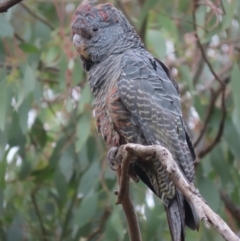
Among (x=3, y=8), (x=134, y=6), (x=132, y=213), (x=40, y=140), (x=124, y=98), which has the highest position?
(x=3, y=8)

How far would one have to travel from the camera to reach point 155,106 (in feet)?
9.54

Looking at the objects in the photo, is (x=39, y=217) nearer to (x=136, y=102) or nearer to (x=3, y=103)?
(x=3, y=103)

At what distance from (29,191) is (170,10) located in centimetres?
150

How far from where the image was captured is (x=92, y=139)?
4.06m

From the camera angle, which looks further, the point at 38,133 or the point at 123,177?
the point at 38,133

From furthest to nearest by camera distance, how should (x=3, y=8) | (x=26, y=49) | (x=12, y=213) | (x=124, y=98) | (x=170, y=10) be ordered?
(x=170, y=10), (x=12, y=213), (x=26, y=49), (x=124, y=98), (x=3, y=8)

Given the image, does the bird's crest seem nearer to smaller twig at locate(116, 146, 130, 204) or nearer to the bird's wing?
the bird's wing

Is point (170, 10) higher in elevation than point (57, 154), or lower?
higher

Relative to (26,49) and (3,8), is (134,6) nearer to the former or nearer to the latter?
(26,49)

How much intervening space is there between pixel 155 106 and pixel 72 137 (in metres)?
1.27

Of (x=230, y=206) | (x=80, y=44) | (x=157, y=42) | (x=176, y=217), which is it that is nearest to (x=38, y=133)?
(x=157, y=42)

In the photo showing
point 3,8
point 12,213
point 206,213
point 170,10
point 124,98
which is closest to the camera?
point 206,213

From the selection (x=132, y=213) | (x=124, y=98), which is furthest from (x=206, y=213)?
(x=124, y=98)

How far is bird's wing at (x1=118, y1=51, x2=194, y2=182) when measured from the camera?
2.86 meters
